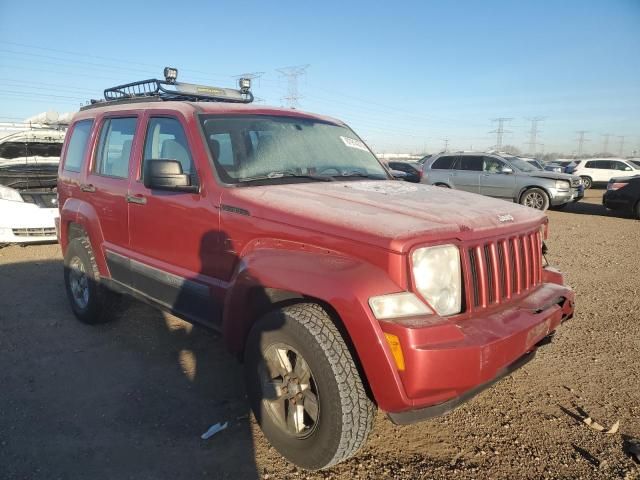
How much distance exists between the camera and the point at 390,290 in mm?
2174

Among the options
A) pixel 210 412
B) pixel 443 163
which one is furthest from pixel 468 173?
pixel 210 412

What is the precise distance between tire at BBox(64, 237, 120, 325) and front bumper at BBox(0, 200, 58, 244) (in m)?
3.15

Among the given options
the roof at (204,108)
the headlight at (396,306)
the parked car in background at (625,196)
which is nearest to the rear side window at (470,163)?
the parked car in background at (625,196)

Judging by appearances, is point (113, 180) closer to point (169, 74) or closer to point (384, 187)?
point (169, 74)

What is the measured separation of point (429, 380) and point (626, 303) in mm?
4557

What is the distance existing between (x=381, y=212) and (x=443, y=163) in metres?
13.7

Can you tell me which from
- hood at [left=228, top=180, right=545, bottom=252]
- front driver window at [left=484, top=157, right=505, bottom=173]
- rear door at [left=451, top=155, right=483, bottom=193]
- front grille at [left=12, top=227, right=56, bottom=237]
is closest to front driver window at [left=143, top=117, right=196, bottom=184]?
hood at [left=228, top=180, right=545, bottom=252]

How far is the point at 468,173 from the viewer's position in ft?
48.9

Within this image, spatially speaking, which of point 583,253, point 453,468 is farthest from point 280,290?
point 583,253

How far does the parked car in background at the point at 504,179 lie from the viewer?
14203 millimetres

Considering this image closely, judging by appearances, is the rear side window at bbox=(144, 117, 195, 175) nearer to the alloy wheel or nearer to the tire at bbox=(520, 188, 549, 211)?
the alloy wheel

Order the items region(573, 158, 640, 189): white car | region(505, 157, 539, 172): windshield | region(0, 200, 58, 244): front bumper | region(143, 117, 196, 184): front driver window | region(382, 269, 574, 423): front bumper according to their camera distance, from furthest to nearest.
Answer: region(573, 158, 640, 189): white car < region(505, 157, 539, 172): windshield < region(0, 200, 58, 244): front bumper < region(143, 117, 196, 184): front driver window < region(382, 269, 574, 423): front bumper

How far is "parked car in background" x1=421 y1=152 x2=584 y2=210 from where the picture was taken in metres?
14.2

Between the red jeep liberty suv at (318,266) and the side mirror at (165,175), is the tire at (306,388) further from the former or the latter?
the side mirror at (165,175)
